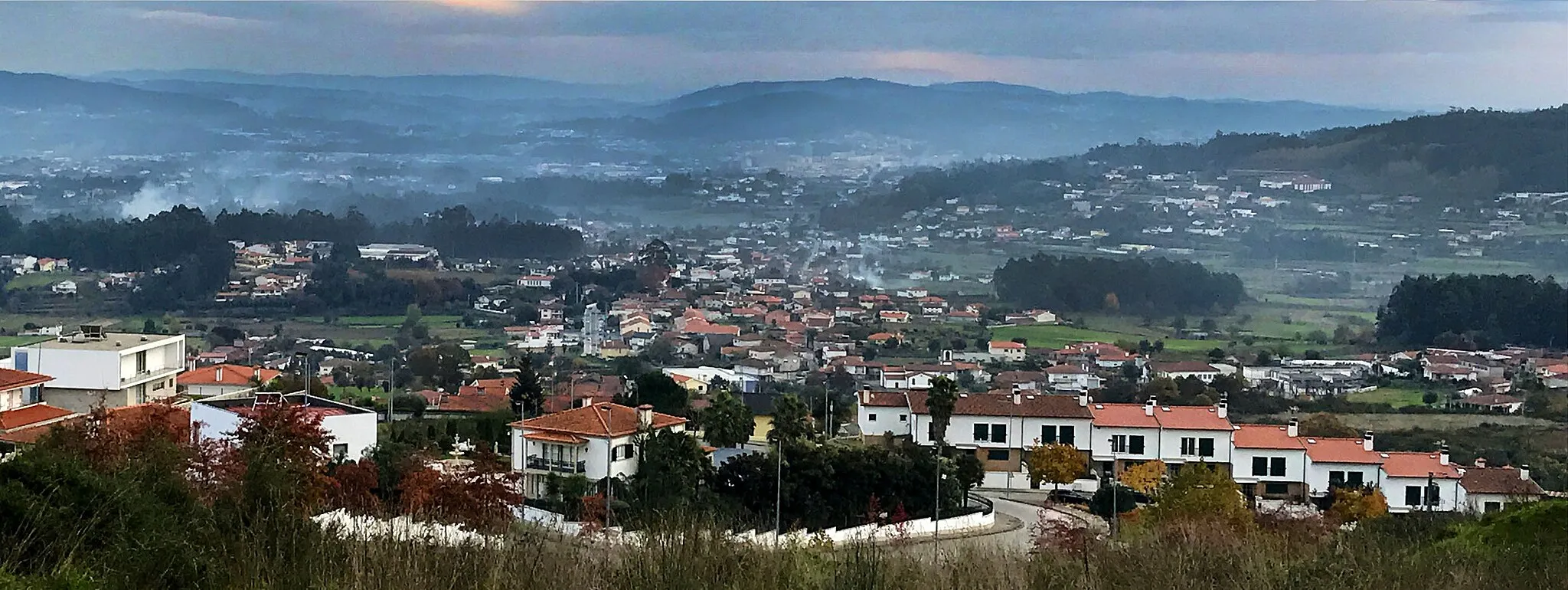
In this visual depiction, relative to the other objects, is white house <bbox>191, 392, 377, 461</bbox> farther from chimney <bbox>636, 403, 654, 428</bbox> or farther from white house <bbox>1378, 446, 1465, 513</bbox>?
white house <bbox>1378, 446, 1465, 513</bbox>

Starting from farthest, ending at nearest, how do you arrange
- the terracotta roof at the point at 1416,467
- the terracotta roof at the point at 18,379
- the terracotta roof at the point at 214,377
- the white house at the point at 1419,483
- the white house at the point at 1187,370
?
1. the white house at the point at 1187,370
2. the terracotta roof at the point at 214,377
3. the terracotta roof at the point at 1416,467
4. the white house at the point at 1419,483
5. the terracotta roof at the point at 18,379

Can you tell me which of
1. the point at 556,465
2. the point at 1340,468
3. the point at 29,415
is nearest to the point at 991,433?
the point at 1340,468

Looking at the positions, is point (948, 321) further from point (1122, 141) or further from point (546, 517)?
point (1122, 141)

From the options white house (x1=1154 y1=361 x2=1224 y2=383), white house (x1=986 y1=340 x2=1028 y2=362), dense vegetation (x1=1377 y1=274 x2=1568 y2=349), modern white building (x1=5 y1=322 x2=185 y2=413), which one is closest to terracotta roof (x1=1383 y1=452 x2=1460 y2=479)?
white house (x1=1154 y1=361 x2=1224 y2=383)

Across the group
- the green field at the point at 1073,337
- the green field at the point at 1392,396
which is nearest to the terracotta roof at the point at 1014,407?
the green field at the point at 1392,396

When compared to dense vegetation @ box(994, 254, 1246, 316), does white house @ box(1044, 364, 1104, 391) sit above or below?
below

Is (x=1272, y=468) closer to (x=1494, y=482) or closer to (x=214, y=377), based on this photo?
(x=1494, y=482)

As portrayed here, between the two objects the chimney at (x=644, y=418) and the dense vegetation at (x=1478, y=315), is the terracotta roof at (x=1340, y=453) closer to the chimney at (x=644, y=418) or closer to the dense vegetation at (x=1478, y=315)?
the chimney at (x=644, y=418)
